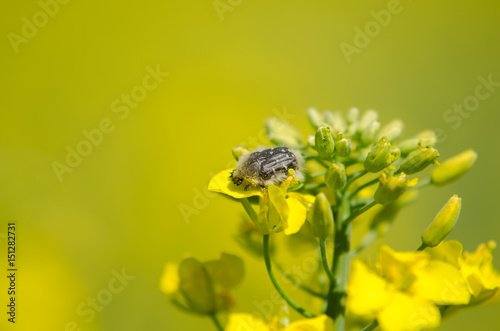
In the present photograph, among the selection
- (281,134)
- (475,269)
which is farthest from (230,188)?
(475,269)

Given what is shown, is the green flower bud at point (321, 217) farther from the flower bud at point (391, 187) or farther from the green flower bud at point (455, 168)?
the green flower bud at point (455, 168)

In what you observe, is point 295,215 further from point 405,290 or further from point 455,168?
point 455,168

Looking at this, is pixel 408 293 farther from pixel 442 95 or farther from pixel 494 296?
pixel 442 95

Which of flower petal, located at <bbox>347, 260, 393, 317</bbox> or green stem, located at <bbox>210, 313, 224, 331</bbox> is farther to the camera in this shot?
green stem, located at <bbox>210, 313, 224, 331</bbox>

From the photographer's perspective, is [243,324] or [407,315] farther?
[243,324]

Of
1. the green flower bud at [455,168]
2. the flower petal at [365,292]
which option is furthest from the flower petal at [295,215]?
the green flower bud at [455,168]

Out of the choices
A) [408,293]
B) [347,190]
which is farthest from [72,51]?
[408,293]

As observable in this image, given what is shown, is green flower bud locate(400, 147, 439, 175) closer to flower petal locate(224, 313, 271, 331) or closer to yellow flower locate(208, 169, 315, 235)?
yellow flower locate(208, 169, 315, 235)

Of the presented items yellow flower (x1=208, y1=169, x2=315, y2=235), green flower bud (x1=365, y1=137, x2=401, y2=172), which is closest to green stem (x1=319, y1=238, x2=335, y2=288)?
yellow flower (x1=208, y1=169, x2=315, y2=235)
